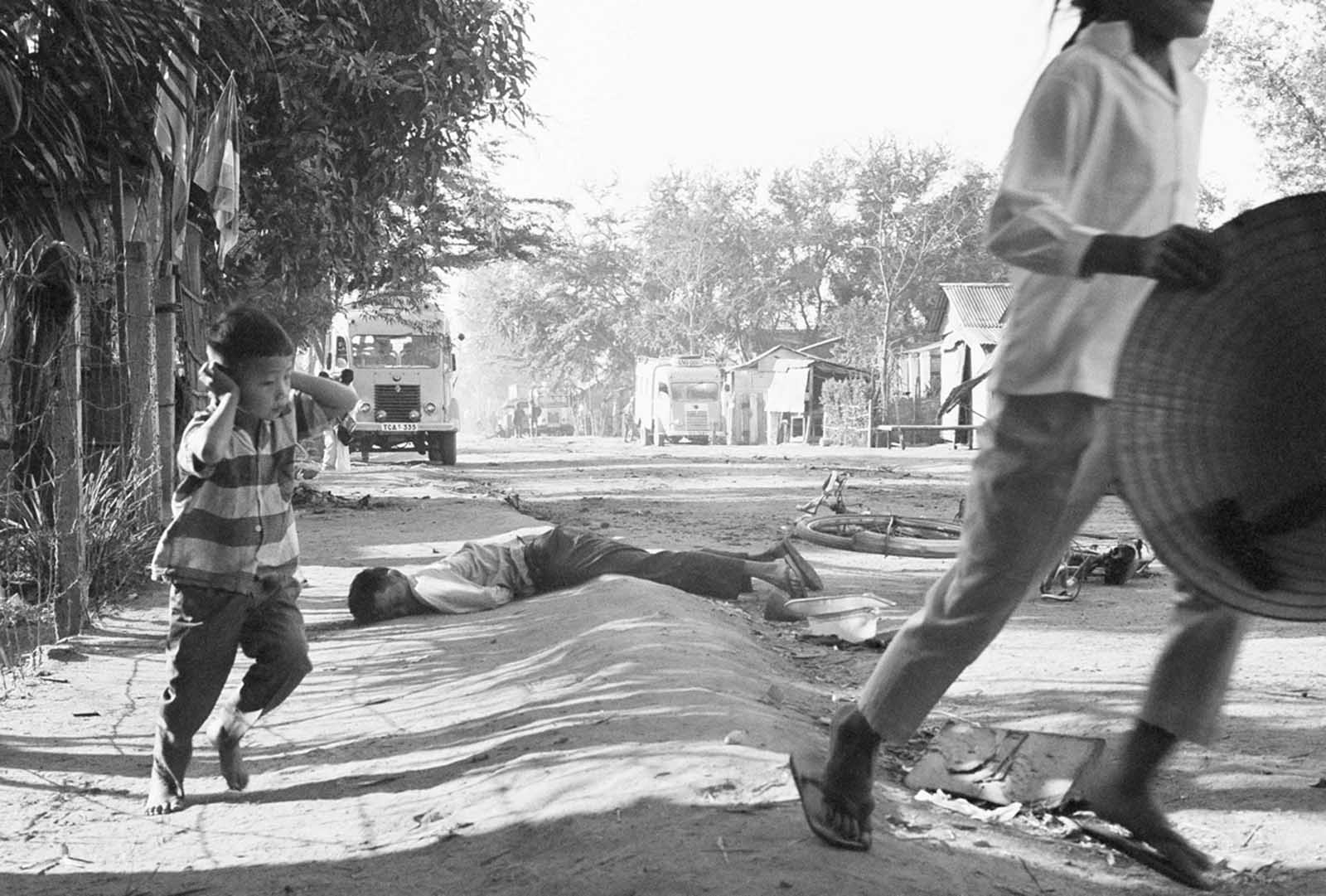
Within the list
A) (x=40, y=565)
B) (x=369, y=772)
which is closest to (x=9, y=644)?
(x=40, y=565)

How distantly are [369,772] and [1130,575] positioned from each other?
20.2 feet

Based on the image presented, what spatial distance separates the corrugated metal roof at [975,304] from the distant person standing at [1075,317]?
44657 millimetres

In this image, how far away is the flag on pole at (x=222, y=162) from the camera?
1010cm

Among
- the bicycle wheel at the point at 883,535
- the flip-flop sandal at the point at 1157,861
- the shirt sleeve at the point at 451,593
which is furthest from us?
the bicycle wheel at the point at 883,535

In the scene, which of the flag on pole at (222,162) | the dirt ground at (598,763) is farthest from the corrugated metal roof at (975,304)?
the dirt ground at (598,763)

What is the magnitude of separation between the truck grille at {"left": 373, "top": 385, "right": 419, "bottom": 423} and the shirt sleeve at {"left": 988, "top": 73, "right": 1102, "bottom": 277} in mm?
29427

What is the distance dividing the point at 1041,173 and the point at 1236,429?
0.60m

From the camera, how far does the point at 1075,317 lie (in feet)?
9.12

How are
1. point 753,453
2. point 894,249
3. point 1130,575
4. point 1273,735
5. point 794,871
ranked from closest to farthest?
point 794,871 → point 1273,735 → point 1130,575 → point 753,453 → point 894,249

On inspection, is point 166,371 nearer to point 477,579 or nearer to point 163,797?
point 477,579

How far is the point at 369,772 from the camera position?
4.64 m

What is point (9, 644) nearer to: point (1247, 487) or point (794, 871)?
point (794, 871)

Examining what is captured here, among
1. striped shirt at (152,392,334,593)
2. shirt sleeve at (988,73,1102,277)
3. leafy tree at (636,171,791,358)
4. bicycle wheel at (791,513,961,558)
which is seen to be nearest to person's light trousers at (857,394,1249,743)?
shirt sleeve at (988,73,1102,277)

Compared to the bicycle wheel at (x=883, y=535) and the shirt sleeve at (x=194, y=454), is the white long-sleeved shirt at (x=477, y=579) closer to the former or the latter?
the bicycle wheel at (x=883, y=535)
